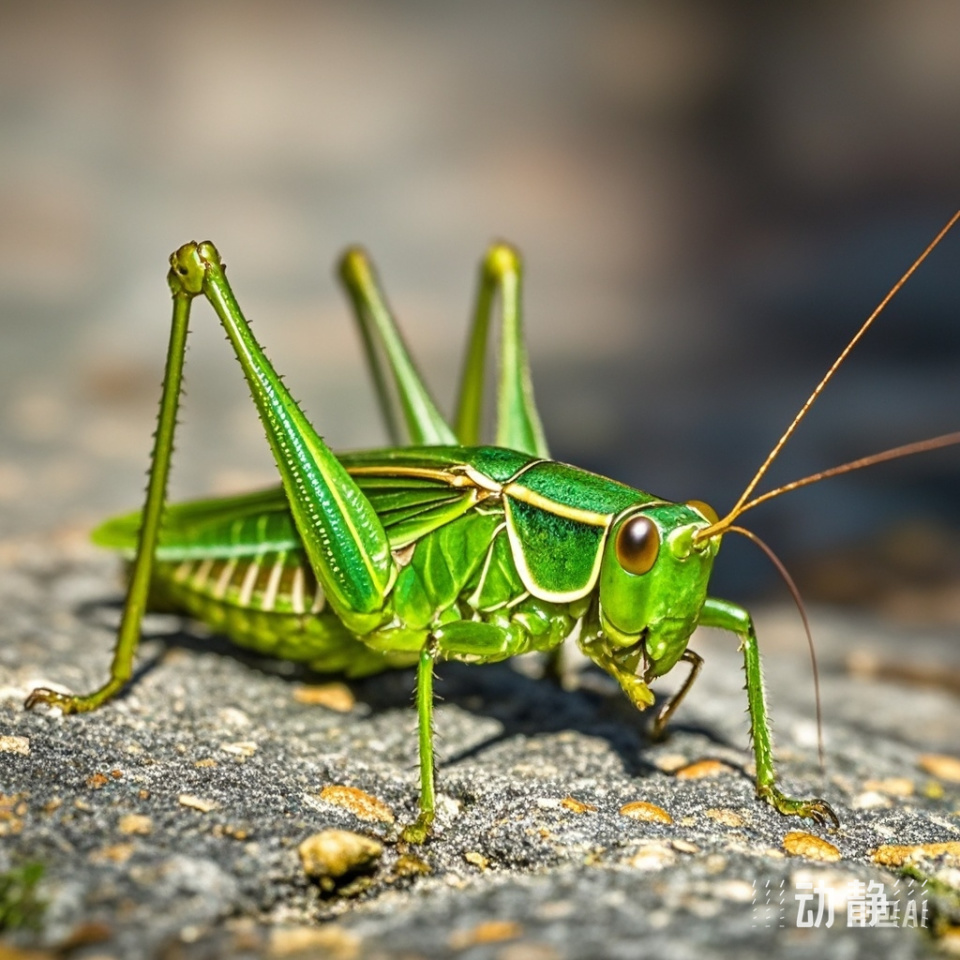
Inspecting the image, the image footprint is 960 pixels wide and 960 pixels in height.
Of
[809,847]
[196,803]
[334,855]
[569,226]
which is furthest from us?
[569,226]

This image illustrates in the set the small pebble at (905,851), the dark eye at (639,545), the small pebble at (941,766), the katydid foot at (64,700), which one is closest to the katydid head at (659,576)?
the dark eye at (639,545)

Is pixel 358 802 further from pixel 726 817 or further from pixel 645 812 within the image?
pixel 726 817

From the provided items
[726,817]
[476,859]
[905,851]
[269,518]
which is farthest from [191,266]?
[905,851]

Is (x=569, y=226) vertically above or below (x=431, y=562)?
above

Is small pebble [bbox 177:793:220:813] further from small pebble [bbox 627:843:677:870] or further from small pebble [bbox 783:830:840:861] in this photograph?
small pebble [bbox 783:830:840:861]

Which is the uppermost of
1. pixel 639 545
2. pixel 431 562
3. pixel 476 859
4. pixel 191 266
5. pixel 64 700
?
pixel 191 266

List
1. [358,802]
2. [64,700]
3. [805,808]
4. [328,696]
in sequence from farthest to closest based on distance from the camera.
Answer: [328,696], [64,700], [805,808], [358,802]

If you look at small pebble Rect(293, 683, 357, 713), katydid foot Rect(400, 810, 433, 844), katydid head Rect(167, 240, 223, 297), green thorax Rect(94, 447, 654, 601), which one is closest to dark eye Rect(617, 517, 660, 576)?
green thorax Rect(94, 447, 654, 601)
